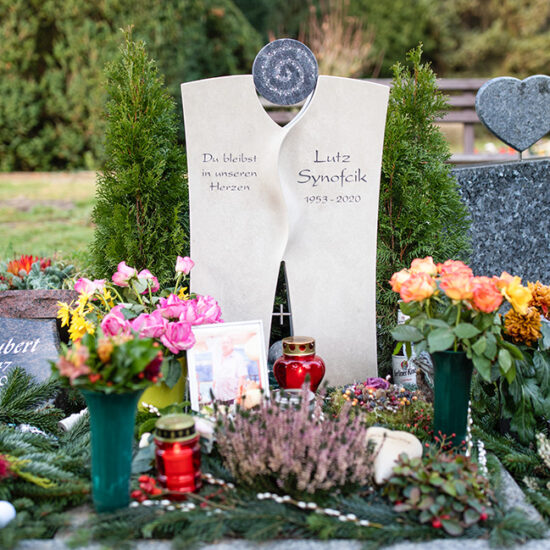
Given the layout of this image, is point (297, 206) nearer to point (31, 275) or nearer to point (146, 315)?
point (146, 315)

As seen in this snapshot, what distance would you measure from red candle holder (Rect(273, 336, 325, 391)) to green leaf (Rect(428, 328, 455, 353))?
686 mm

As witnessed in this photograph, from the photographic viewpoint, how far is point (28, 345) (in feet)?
9.42

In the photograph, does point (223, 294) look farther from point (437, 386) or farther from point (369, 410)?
point (437, 386)

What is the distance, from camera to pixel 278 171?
2.97 metres

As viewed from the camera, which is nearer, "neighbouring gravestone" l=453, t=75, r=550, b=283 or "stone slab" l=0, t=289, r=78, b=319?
"stone slab" l=0, t=289, r=78, b=319

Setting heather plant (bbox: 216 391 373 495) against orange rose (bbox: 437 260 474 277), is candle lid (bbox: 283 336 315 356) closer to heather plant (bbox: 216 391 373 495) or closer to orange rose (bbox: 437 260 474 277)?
heather plant (bbox: 216 391 373 495)

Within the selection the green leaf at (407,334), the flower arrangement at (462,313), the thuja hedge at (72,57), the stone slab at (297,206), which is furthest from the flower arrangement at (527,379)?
the thuja hedge at (72,57)

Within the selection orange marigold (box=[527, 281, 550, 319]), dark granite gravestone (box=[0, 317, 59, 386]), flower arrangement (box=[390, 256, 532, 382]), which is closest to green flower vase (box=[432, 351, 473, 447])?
flower arrangement (box=[390, 256, 532, 382])

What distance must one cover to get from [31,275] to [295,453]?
2.22 meters

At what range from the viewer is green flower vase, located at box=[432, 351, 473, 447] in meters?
2.16

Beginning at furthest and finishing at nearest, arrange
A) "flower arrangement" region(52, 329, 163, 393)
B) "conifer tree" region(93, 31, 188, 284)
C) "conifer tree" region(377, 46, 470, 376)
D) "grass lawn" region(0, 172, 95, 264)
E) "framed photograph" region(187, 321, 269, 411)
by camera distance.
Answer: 1. "grass lawn" region(0, 172, 95, 264)
2. "conifer tree" region(377, 46, 470, 376)
3. "conifer tree" region(93, 31, 188, 284)
4. "framed photograph" region(187, 321, 269, 411)
5. "flower arrangement" region(52, 329, 163, 393)

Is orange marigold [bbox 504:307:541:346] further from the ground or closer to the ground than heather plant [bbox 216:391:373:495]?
further from the ground

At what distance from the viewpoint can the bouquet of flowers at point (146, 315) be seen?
239 cm

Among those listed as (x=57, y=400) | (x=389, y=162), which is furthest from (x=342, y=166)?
(x=57, y=400)
